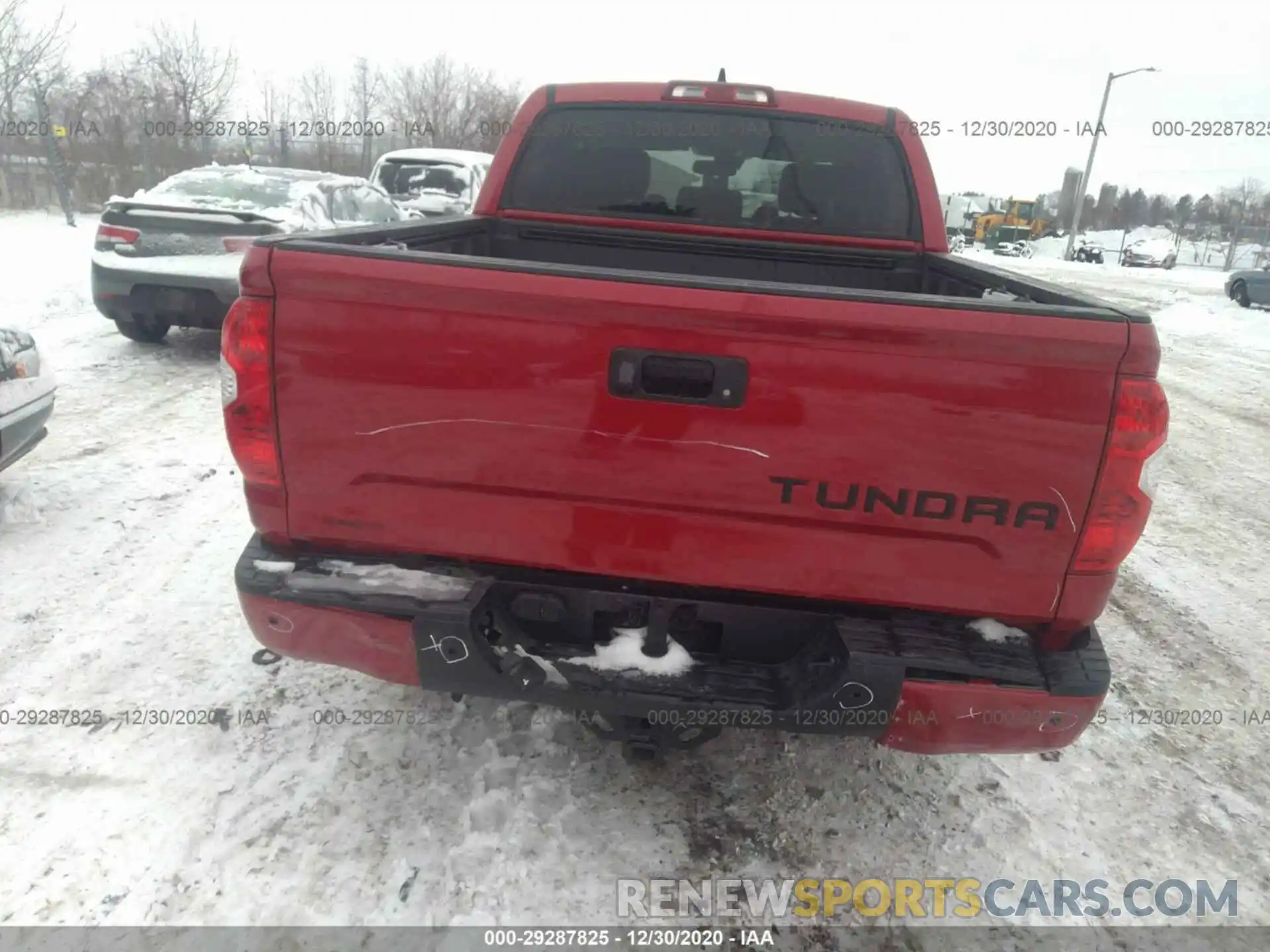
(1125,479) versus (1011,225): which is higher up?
(1011,225)

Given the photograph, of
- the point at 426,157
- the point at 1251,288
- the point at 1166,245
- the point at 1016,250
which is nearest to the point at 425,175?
the point at 426,157

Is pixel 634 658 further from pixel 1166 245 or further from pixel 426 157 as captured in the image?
pixel 1166 245

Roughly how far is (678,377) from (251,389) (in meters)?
1.10

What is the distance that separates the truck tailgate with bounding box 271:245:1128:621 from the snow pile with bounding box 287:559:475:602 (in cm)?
14

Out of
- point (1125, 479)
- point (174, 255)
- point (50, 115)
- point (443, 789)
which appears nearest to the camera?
point (1125, 479)

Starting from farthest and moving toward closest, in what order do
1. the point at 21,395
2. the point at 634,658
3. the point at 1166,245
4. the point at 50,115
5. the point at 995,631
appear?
1. the point at 1166,245
2. the point at 50,115
3. the point at 21,395
4. the point at 634,658
5. the point at 995,631

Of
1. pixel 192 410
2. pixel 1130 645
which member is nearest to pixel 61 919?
pixel 1130 645

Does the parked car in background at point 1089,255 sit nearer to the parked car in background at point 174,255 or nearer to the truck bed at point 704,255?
the parked car in background at point 174,255

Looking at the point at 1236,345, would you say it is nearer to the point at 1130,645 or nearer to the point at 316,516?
the point at 1130,645

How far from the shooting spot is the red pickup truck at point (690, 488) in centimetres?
182

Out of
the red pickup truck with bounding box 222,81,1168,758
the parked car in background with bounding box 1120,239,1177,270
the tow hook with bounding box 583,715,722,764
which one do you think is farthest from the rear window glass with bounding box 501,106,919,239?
the parked car in background with bounding box 1120,239,1177,270

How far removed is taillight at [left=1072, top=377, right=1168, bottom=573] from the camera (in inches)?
70.7

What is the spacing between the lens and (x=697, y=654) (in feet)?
7.30
